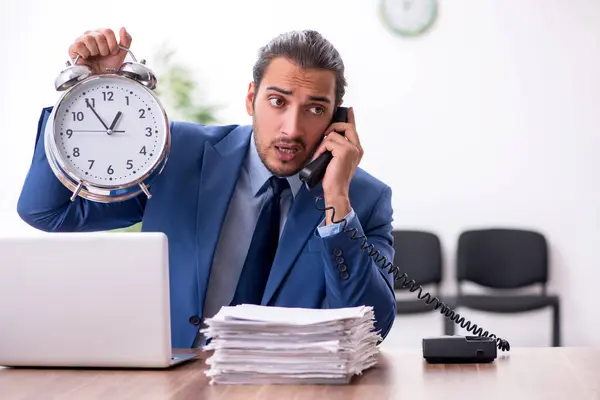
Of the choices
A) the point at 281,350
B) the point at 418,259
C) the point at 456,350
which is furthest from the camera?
the point at 418,259

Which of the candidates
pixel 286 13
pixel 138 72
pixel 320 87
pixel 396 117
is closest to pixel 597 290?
pixel 396 117

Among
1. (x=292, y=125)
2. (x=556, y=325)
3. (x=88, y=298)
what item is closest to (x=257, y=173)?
(x=292, y=125)

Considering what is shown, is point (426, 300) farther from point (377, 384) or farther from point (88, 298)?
point (88, 298)

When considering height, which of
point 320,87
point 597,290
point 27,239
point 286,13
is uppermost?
point 286,13

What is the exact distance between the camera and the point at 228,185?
2.37 metres

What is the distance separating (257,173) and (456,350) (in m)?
0.89

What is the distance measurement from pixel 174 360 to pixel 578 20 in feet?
14.4

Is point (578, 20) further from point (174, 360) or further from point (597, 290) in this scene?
point (174, 360)

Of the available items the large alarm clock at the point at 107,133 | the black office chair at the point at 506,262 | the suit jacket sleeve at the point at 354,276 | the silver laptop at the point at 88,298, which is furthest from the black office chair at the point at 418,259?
the silver laptop at the point at 88,298

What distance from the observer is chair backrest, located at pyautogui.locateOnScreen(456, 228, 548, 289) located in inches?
207

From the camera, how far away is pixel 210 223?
7.55 ft

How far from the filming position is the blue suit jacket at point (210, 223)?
2.11 meters

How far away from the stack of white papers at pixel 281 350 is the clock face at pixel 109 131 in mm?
535

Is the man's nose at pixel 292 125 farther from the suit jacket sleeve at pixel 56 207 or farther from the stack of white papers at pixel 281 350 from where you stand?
the stack of white papers at pixel 281 350
